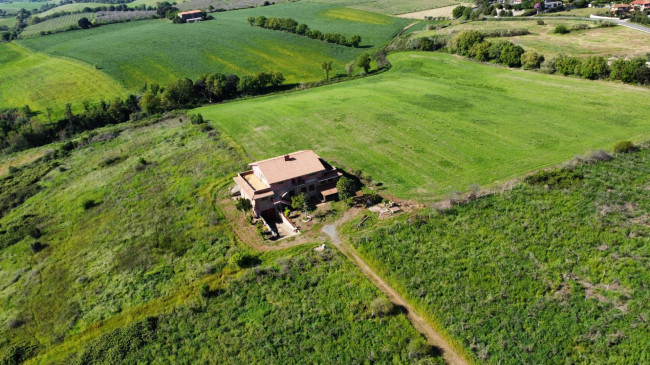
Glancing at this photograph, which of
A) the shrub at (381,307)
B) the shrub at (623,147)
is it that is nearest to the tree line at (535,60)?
the shrub at (623,147)

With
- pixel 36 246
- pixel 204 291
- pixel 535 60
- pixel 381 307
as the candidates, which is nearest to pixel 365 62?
pixel 535 60

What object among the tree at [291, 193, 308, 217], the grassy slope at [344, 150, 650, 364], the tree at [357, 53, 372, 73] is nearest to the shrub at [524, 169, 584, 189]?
the grassy slope at [344, 150, 650, 364]

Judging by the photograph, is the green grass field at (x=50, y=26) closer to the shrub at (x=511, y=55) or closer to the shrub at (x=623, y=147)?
the shrub at (x=511, y=55)

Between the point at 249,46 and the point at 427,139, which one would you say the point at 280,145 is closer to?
the point at 427,139

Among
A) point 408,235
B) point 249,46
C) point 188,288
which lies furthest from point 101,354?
point 249,46

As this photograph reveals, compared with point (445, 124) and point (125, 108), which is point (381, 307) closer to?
point (445, 124)
